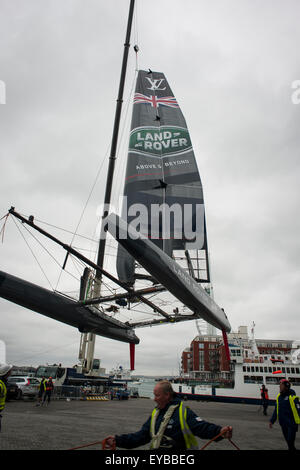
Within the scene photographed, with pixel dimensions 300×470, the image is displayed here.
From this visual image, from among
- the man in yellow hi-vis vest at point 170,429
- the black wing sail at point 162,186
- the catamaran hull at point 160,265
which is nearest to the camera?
the man in yellow hi-vis vest at point 170,429

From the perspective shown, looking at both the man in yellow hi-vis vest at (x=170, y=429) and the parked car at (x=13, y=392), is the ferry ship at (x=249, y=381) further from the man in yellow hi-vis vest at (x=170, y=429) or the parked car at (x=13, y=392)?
the man in yellow hi-vis vest at (x=170, y=429)

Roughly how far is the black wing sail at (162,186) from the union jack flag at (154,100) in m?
0.05

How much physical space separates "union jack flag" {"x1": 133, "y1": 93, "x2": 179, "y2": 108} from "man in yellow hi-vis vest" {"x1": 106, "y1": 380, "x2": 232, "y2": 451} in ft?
40.2

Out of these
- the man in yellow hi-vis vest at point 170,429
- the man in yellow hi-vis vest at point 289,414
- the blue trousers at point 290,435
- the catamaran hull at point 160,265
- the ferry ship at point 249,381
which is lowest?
the ferry ship at point 249,381

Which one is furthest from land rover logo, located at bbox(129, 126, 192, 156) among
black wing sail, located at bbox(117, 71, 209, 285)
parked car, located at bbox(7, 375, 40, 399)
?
parked car, located at bbox(7, 375, 40, 399)

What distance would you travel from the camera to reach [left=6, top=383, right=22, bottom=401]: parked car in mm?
11786

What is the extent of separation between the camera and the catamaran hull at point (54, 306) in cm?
747

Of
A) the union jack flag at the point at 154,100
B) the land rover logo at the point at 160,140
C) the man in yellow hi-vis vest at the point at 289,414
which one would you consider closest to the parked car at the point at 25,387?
the land rover logo at the point at 160,140

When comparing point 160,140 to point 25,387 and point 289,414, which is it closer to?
point 289,414

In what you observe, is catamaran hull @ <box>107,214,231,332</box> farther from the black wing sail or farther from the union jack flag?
the union jack flag

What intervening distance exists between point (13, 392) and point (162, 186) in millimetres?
10733

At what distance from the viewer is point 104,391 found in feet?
63.3

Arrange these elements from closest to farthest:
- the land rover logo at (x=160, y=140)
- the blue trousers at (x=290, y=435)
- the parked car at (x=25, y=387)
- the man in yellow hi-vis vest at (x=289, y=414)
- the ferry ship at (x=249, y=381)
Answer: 1. the blue trousers at (x=290, y=435)
2. the man in yellow hi-vis vest at (x=289, y=414)
3. the land rover logo at (x=160, y=140)
4. the parked car at (x=25, y=387)
5. the ferry ship at (x=249, y=381)
